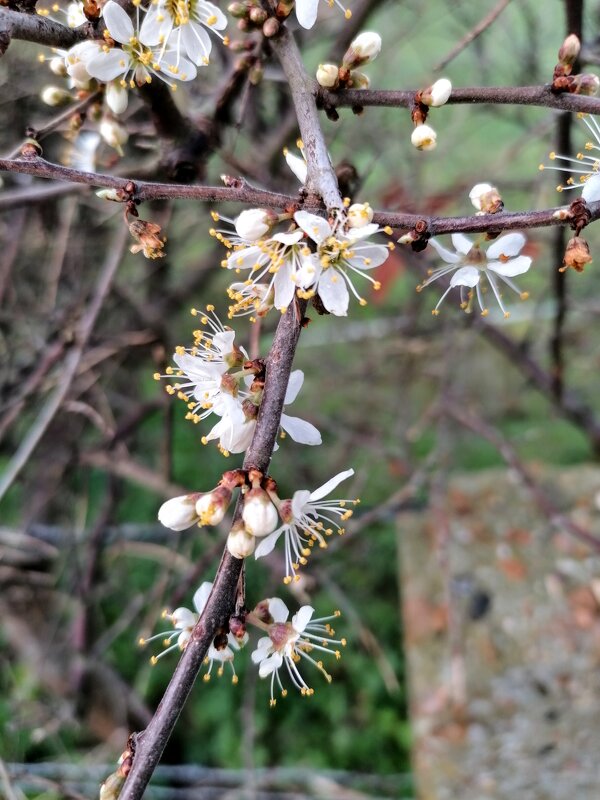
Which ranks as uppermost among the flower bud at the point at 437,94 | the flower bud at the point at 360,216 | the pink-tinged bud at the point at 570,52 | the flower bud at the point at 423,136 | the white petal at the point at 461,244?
the pink-tinged bud at the point at 570,52

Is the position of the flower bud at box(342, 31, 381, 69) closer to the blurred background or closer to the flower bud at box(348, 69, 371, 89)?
the flower bud at box(348, 69, 371, 89)

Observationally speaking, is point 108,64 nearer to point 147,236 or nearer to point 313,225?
point 147,236

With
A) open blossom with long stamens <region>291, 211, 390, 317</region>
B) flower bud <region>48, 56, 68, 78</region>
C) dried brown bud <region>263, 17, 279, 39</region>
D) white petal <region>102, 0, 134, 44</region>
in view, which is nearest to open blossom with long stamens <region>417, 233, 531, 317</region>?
open blossom with long stamens <region>291, 211, 390, 317</region>

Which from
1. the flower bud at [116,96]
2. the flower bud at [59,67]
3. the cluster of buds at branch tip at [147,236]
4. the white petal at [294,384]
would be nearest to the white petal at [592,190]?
the white petal at [294,384]

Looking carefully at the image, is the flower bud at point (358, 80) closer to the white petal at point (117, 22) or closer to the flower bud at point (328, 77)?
the flower bud at point (328, 77)

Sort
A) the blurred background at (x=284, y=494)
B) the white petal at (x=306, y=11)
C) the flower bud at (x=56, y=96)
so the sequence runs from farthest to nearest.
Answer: the blurred background at (x=284, y=494) → the flower bud at (x=56, y=96) → the white petal at (x=306, y=11)
